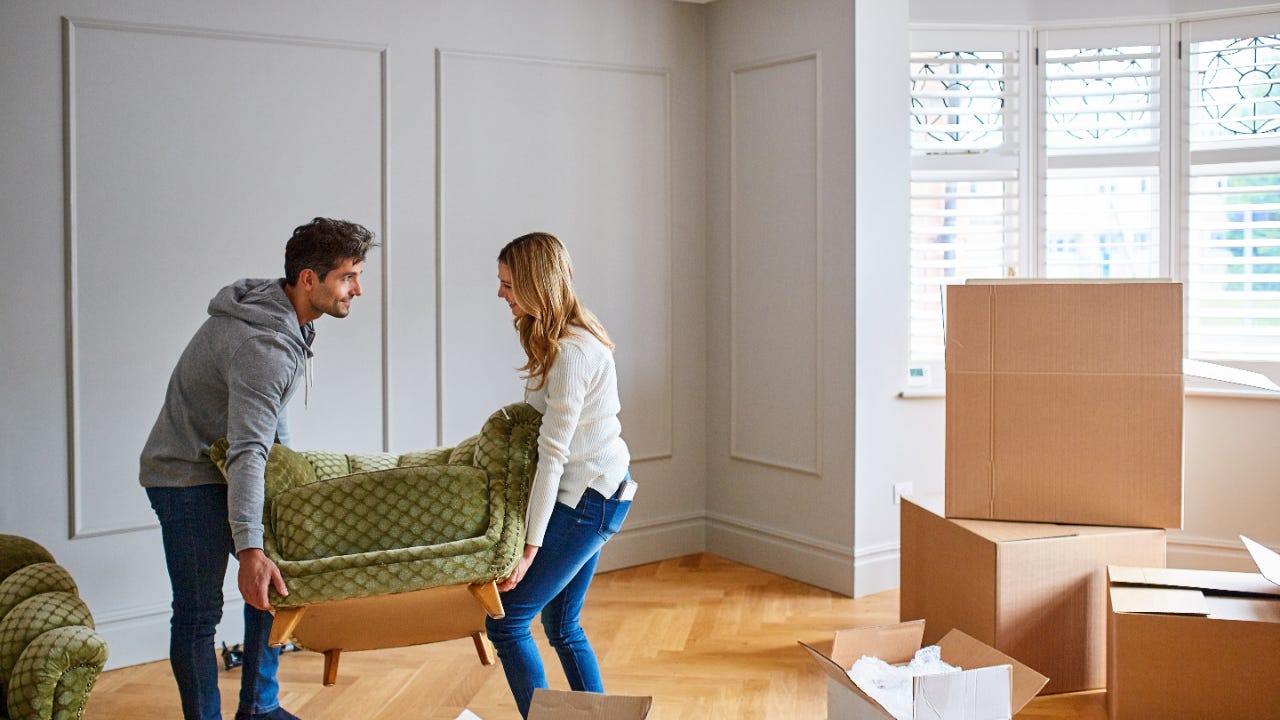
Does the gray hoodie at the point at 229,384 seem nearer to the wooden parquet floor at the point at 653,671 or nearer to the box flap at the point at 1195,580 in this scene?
the wooden parquet floor at the point at 653,671

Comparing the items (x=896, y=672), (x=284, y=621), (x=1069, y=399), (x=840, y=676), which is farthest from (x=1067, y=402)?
(x=284, y=621)

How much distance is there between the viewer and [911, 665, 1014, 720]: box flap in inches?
85.4

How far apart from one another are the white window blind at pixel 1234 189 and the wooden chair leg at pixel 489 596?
3.38 meters

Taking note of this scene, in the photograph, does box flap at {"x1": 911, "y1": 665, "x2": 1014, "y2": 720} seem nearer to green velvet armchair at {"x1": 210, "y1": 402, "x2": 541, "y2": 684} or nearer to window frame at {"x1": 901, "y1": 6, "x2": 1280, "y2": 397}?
green velvet armchair at {"x1": 210, "y1": 402, "x2": 541, "y2": 684}

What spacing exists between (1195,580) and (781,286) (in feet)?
7.03

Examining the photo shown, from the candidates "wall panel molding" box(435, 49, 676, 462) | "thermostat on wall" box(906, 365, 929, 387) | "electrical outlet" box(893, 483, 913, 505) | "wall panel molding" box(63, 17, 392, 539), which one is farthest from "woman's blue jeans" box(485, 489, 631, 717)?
"thermostat on wall" box(906, 365, 929, 387)

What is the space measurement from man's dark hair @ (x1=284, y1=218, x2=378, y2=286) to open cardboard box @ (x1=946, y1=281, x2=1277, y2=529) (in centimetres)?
184

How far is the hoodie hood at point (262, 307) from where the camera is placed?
2.56 meters

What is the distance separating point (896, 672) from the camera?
273cm

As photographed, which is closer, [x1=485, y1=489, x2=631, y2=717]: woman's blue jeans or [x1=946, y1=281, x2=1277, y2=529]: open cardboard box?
[x1=485, y1=489, x2=631, y2=717]: woman's blue jeans

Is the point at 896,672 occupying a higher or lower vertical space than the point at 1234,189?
lower

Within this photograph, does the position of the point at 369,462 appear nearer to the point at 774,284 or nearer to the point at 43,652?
the point at 43,652

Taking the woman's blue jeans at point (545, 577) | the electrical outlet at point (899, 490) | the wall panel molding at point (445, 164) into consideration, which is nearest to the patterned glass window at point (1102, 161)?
the electrical outlet at point (899, 490)

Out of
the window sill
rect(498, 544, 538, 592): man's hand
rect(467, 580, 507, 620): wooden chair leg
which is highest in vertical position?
the window sill
